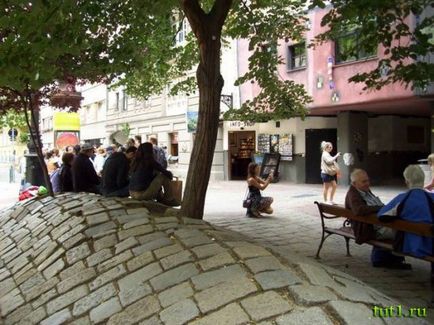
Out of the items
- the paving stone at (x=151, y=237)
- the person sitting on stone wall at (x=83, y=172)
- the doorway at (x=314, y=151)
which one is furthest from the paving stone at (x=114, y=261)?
the doorway at (x=314, y=151)

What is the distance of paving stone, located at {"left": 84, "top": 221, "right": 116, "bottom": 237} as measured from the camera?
579cm

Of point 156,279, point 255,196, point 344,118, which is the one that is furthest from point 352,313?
point 344,118

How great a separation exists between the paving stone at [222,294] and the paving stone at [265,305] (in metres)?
0.11

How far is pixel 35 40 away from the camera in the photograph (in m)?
5.34

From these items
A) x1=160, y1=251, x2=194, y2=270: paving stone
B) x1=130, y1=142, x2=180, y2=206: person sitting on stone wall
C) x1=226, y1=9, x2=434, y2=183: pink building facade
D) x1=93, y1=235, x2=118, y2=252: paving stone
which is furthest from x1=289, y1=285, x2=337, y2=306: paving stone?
x1=226, y1=9, x2=434, y2=183: pink building facade

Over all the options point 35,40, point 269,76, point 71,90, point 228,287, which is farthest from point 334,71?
point 228,287

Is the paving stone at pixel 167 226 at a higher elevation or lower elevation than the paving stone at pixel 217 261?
higher

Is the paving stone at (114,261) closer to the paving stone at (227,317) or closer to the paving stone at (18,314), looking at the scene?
the paving stone at (18,314)

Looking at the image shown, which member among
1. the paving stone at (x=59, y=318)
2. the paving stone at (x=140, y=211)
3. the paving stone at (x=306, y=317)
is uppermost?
the paving stone at (x=140, y=211)

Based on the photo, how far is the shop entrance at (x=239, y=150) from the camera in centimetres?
2452

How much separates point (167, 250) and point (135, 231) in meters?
0.83

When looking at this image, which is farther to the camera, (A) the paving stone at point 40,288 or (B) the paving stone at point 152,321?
(A) the paving stone at point 40,288

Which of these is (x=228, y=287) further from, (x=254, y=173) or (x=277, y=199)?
(x=277, y=199)

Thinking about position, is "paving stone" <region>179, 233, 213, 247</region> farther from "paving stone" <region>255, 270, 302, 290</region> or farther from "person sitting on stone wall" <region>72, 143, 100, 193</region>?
"person sitting on stone wall" <region>72, 143, 100, 193</region>
